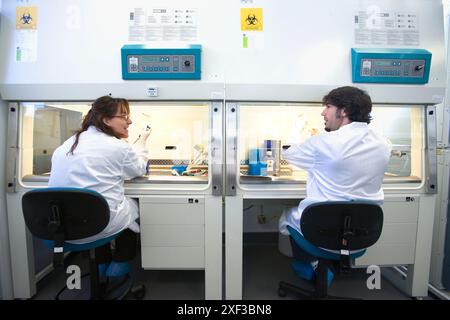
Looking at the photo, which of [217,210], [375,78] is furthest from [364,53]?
[217,210]

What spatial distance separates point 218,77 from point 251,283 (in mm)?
1505

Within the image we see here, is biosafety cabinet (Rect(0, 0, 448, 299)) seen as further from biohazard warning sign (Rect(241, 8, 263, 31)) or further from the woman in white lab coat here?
the woman in white lab coat

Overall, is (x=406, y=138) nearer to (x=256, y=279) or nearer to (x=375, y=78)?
(x=375, y=78)

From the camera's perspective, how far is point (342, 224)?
41.1 inches

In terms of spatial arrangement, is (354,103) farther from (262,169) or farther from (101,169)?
(101,169)

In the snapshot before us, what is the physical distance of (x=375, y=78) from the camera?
144 centimetres

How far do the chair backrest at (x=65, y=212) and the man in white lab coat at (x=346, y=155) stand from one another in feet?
3.40

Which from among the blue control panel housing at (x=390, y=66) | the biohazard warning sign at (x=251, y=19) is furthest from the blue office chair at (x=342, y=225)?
the biohazard warning sign at (x=251, y=19)

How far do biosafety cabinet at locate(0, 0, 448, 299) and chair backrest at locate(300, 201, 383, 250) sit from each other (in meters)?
0.41

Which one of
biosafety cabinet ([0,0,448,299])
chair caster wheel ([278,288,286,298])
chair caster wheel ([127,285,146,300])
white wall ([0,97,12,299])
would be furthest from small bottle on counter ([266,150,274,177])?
white wall ([0,97,12,299])

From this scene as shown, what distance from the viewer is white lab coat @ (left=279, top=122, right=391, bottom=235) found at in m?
1.11

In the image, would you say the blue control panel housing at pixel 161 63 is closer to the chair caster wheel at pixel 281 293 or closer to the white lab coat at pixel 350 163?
the white lab coat at pixel 350 163

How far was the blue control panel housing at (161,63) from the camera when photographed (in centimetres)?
137

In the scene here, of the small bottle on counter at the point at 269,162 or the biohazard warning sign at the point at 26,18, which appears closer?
the biohazard warning sign at the point at 26,18
